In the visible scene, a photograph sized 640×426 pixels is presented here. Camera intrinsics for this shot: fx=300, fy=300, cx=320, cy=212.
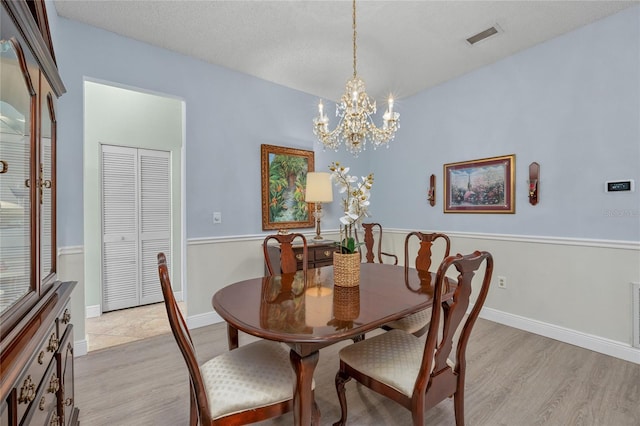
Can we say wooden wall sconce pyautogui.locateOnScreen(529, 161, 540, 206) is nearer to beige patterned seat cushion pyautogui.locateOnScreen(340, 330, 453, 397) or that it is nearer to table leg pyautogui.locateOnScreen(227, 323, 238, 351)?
beige patterned seat cushion pyautogui.locateOnScreen(340, 330, 453, 397)

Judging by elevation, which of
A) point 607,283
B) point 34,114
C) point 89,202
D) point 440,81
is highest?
point 440,81

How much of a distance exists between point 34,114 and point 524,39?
372 centimetres

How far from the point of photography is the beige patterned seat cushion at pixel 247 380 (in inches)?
49.1

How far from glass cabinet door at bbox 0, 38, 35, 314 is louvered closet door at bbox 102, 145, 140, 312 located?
2871 millimetres

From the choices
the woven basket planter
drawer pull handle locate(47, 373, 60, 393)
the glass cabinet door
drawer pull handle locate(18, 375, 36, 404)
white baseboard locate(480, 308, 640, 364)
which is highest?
the glass cabinet door

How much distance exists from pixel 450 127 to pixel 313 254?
2.31 metres

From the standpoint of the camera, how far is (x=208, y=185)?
129 inches

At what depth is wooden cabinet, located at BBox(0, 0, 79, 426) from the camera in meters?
0.85

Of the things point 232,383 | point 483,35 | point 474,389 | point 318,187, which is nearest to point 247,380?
point 232,383

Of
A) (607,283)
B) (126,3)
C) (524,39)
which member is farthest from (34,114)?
(607,283)

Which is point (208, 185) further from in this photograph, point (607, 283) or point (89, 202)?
point (607, 283)

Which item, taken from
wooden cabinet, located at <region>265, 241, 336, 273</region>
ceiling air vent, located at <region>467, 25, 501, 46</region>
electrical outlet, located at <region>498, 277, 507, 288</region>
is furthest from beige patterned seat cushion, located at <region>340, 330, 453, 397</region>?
ceiling air vent, located at <region>467, 25, 501, 46</region>

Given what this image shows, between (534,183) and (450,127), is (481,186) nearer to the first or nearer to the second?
(534,183)

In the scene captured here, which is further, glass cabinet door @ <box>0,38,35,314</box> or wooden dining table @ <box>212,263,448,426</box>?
wooden dining table @ <box>212,263,448,426</box>
